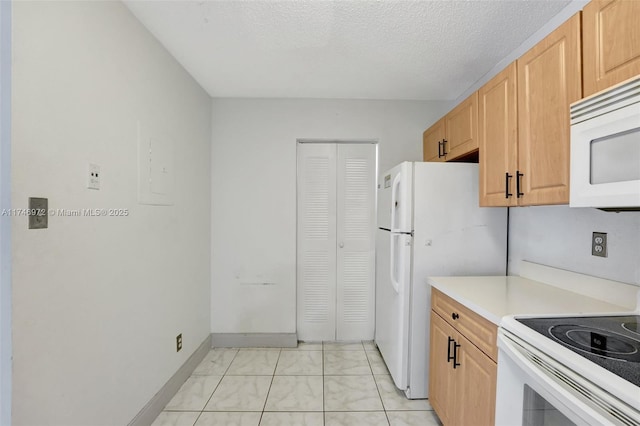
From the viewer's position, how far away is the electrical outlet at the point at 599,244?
4.53 ft

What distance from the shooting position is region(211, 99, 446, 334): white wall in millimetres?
2920

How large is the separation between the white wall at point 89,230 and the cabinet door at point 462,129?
6.99ft

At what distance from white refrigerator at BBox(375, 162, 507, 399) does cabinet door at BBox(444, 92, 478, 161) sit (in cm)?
16

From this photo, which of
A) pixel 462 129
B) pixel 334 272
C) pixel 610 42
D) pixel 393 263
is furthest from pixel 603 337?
pixel 334 272

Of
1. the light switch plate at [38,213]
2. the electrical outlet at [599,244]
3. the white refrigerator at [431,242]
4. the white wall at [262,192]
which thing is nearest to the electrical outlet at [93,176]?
the light switch plate at [38,213]

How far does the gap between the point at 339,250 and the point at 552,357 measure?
2179 mm

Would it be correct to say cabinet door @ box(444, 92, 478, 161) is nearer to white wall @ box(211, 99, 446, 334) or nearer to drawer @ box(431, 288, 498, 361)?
white wall @ box(211, 99, 446, 334)

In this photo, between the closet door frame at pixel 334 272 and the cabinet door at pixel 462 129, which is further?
the closet door frame at pixel 334 272

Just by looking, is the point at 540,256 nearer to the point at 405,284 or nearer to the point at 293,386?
the point at 405,284

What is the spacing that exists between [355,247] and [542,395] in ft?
6.90

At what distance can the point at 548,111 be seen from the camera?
4.27 feet

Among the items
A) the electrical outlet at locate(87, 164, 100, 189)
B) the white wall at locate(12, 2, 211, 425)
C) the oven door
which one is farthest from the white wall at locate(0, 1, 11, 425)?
the oven door

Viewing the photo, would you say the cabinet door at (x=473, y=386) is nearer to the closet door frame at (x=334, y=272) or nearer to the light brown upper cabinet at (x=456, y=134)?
the light brown upper cabinet at (x=456, y=134)

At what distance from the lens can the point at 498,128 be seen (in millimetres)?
1651
